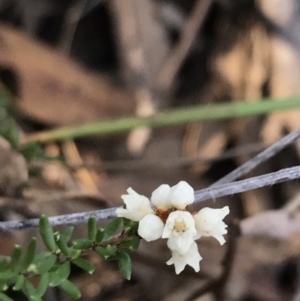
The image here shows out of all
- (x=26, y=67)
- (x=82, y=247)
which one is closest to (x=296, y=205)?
(x=82, y=247)

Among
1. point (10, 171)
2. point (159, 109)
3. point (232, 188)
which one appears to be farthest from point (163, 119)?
point (232, 188)

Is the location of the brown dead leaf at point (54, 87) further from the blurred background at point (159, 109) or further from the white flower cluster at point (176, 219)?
the white flower cluster at point (176, 219)

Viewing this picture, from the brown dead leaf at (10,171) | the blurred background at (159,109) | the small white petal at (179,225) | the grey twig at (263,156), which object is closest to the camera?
the small white petal at (179,225)

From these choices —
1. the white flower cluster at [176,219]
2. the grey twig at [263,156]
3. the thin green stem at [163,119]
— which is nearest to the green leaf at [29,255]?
the white flower cluster at [176,219]

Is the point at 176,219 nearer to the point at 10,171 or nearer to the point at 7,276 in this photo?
the point at 7,276

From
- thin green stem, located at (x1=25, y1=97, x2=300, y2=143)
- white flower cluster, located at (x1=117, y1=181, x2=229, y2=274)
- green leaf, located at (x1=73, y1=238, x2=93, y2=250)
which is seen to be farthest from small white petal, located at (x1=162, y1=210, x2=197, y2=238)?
thin green stem, located at (x1=25, y1=97, x2=300, y2=143)

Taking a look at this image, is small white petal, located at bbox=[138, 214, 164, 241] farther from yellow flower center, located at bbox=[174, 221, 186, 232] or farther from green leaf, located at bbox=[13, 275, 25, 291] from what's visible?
green leaf, located at bbox=[13, 275, 25, 291]

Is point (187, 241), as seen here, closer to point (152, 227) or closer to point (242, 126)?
point (152, 227)
